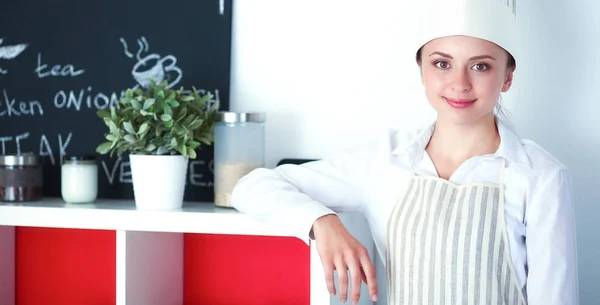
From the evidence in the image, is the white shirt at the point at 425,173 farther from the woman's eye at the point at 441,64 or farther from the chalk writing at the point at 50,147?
the chalk writing at the point at 50,147

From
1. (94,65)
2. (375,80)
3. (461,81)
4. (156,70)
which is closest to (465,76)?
(461,81)

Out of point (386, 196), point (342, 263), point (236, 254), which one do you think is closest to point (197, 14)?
point (236, 254)

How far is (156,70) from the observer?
1626 millimetres

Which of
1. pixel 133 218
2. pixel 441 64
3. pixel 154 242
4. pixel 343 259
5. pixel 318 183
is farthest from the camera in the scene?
pixel 154 242

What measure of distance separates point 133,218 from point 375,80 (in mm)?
586

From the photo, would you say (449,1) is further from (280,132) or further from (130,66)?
(130,66)

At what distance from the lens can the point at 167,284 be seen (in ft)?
5.15

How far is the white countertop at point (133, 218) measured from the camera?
1336mm

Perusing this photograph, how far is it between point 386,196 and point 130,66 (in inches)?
29.0

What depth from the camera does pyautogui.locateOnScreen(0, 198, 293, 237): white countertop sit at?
1336mm

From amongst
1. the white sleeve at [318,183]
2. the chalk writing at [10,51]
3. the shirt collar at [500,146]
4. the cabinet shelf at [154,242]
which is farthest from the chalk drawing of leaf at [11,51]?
the shirt collar at [500,146]

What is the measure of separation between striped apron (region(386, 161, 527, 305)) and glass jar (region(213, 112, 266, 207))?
15.6 inches

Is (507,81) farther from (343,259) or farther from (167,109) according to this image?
(167,109)

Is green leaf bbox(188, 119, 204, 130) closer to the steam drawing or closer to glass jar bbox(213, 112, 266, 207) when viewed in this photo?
glass jar bbox(213, 112, 266, 207)
